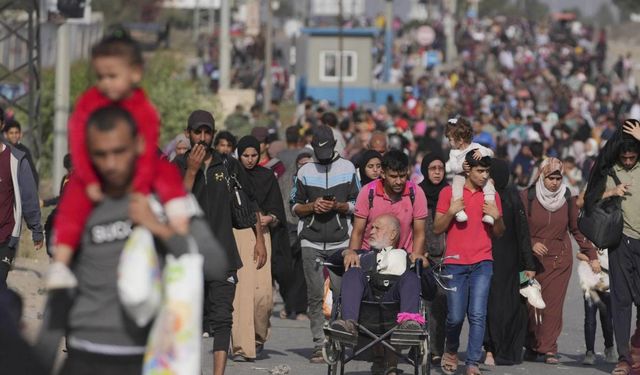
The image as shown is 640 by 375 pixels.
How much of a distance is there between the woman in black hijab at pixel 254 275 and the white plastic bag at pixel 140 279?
647 centimetres

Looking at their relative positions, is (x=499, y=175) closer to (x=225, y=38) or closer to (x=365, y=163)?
(x=365, y=163)

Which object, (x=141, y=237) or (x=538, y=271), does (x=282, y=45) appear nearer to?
(x=538, y=271)

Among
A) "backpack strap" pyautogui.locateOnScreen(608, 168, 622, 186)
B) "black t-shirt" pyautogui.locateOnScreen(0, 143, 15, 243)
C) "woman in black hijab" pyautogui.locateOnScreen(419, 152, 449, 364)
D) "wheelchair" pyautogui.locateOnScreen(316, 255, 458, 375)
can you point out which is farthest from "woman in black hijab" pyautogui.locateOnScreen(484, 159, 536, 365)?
"black t-shirt" pyautogui.locateOnScreen(0, 143, 15, 243)

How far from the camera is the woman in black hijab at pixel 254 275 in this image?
12.7 meters

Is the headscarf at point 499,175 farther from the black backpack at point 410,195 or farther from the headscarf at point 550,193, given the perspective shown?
the black backpack at point 410,195

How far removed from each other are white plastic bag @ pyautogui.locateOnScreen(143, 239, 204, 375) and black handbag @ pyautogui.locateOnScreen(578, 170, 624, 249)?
662cm

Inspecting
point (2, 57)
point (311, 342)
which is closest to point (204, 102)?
point (2, 57)

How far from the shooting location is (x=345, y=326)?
10.9 metres

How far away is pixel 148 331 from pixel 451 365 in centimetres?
663

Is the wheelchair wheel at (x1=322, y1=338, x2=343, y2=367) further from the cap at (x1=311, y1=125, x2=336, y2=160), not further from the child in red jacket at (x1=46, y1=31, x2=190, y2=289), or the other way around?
the child in red jacket at (x1=46, y1=31, x2=190, y2=289)

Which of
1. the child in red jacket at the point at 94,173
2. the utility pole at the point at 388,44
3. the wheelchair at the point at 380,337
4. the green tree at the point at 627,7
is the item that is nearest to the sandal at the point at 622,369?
the wheelchair at the point at 380,337

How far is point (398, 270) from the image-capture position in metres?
11.3

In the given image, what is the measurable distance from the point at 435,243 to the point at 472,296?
816mm

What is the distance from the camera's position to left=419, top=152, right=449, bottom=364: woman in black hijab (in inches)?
509
